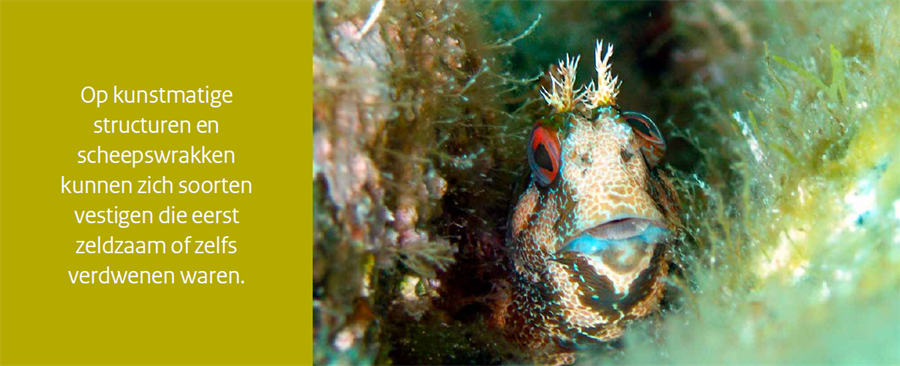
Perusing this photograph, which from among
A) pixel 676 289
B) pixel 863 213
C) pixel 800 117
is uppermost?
pixel 800 117

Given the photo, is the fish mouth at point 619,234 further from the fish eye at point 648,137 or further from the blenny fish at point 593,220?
the fish eye at point 648,137

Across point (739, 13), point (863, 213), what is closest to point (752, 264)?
point (863, 213)

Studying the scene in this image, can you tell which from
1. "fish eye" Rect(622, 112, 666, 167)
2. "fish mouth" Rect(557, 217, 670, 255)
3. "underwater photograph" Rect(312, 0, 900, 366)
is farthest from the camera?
"fish eye" Rect(622, 112, 666, 167)

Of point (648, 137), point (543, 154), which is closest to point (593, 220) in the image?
point (543, 154)

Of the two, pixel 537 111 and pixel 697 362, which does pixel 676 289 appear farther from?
pixel 537 111

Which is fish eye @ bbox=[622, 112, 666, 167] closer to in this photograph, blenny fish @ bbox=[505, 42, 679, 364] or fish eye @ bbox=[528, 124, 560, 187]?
blenny fish @ bbox=[505, 42, 679, 364]

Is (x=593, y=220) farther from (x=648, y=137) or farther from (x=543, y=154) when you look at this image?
(x=648, y=137)

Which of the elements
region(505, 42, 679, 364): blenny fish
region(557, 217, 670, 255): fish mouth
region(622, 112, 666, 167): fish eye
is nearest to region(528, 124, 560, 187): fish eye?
region(505, 42, 679, 364): blenny fish
